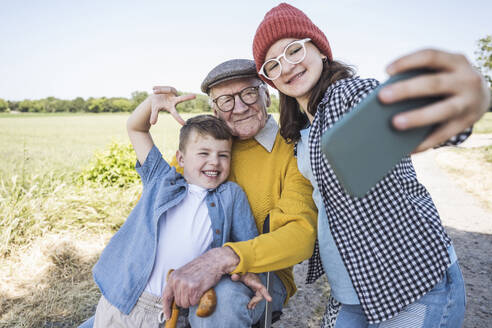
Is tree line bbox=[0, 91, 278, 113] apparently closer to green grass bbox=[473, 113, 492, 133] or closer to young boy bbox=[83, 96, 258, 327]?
green grass bbox=[473, 113, 492, 133]

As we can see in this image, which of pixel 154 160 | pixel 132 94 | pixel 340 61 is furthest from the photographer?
pixel 132 94

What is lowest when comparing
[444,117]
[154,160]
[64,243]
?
[64,243]

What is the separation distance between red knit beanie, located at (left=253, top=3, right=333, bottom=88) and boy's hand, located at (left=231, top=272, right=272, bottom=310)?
4.07 ft

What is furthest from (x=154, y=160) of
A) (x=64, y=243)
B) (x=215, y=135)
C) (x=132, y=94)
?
(x=132, y=94)

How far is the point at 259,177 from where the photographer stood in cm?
227

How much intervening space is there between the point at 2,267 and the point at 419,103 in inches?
175

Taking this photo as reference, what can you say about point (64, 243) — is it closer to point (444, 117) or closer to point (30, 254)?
point (30, 254)

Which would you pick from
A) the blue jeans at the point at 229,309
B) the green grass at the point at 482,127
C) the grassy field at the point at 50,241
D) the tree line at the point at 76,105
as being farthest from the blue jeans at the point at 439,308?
the tree line at the point at 76,105

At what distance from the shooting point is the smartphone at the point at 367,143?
622 millimetres

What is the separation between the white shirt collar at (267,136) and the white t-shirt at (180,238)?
2.02ft

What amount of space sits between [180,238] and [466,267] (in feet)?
12.8

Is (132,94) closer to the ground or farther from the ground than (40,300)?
farther from the ground

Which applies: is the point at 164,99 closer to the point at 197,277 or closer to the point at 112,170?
the point at 197,277

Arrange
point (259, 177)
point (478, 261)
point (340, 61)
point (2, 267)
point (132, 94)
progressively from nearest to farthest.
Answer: point (340, 61) < point (259, 177) < point (2, 267) < point (478, 261) < point (132, 94)
